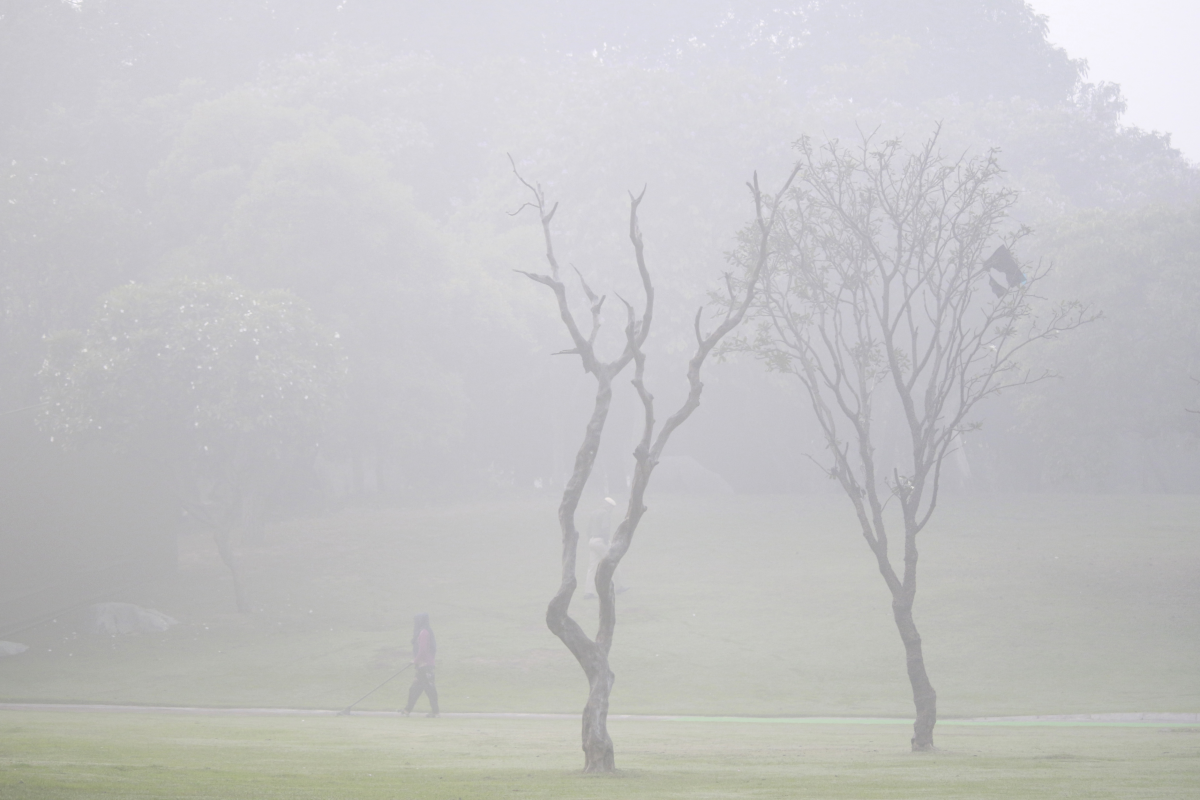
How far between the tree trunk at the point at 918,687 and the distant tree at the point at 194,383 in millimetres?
16247

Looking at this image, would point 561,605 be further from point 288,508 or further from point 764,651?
point 288,508

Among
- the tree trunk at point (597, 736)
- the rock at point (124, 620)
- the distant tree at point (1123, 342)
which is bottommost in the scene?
the tree trunk at point (597, 736)

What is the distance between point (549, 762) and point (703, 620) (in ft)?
44.4

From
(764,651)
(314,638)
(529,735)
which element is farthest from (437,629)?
(529,735)

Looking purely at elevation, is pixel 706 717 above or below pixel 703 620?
below

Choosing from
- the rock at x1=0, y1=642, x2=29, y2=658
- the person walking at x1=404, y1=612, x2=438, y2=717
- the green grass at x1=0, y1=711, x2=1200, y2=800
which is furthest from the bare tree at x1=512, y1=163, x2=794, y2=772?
the rock at x1=0, y1=642, x2=29, y2=658

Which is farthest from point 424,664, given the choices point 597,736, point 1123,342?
point 1123,342

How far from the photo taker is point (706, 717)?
16.4 m

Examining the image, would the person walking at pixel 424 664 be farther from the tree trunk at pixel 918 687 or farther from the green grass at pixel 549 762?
the tree trunk at pixel 918 687

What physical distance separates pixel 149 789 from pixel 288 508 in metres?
29.4

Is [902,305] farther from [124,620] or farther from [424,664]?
[124,620]

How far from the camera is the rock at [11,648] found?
68.9ft

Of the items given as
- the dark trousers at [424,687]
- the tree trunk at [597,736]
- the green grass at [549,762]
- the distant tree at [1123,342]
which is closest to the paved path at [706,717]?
the dark trousers at [424,687]

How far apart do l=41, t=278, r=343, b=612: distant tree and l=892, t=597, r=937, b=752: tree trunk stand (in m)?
16.2
